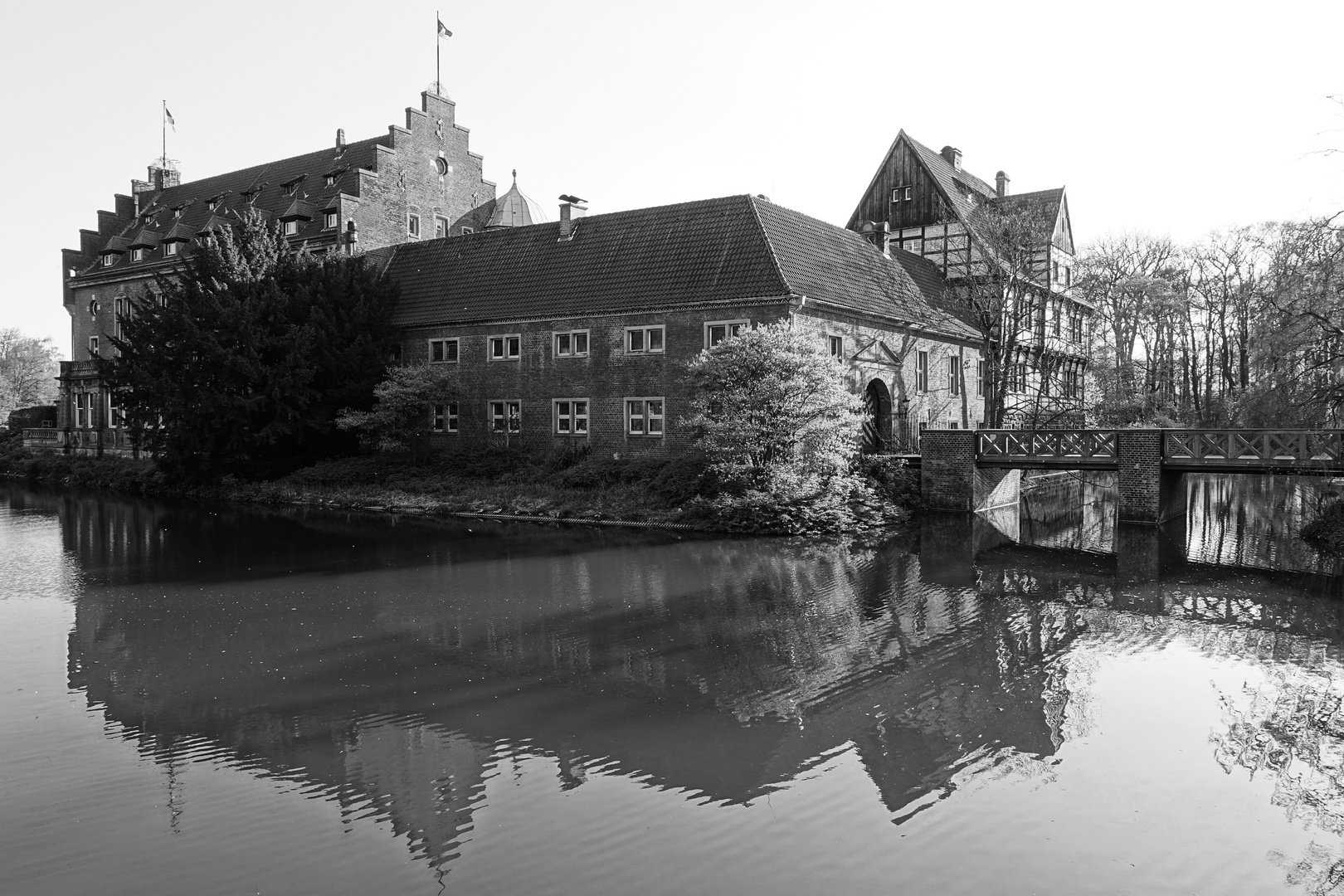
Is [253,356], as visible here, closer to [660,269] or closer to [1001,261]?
[660,269]

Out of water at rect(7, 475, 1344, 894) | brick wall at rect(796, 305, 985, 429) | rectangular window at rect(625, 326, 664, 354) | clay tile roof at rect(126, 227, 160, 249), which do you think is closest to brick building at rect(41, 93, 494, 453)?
clay tile roof at rect(126, 227, 160, 249)

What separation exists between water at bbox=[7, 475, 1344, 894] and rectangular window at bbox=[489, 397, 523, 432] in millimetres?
14581

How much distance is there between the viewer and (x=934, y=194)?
40438 millimetres

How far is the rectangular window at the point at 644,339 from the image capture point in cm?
2953

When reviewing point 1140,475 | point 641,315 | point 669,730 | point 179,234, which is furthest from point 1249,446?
point 179,234

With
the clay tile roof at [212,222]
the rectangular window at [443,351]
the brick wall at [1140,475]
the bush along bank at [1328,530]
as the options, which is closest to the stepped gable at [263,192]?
the clay tile roof at [212,222]

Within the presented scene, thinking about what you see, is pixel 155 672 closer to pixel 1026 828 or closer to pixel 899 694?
pixel 899 694

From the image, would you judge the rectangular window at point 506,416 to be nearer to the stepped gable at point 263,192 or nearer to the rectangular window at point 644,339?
the rectangular window at point 644,339

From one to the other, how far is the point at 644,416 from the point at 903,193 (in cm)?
1854

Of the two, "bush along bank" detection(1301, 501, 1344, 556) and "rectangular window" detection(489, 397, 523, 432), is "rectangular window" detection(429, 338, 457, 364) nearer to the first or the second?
"rectangular window" detection(489, 397, 523, 432)

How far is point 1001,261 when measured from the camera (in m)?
34.5

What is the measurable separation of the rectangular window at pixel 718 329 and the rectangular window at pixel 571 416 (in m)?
4.88

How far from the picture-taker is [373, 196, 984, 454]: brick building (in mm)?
28969

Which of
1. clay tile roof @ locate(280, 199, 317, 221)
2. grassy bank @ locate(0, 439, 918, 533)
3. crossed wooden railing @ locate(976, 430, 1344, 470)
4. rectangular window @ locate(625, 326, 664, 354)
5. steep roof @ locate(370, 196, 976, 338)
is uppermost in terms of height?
clay tile roof @ locate(280, 199, 317, 221)
